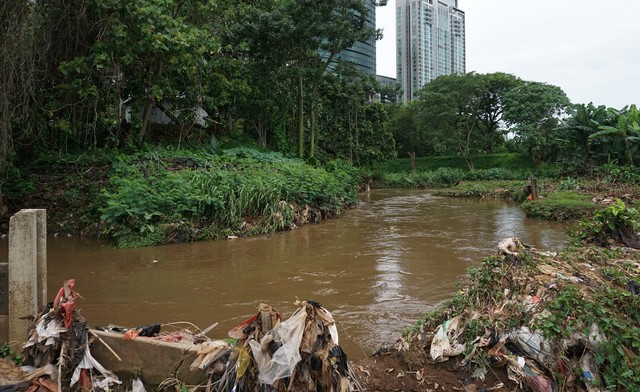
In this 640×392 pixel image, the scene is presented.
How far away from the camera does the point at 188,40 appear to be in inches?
423

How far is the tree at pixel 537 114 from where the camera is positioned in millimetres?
26812

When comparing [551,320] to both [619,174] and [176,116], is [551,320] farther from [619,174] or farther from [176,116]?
[619,174]

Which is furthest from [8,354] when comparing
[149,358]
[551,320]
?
[551,320]

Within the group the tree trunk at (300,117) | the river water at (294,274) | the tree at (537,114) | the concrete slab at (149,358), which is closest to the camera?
the concrete slab at (149,358)

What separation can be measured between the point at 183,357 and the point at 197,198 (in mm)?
6884

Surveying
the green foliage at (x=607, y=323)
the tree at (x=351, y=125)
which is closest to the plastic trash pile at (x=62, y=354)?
the green foliage at (x=607, y=323)

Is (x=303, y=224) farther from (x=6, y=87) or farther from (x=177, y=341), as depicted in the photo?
(x=177, y=341)

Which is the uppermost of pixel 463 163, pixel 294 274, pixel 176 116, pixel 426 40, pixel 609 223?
pixel 426 40

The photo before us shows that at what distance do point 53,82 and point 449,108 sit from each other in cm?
2678

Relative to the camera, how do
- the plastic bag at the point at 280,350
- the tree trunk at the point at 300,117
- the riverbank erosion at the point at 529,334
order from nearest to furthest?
the plastic bag at the point at 280,350
the riverbank erosion at the point at 529,334
the tree trunk at the point at 300,117

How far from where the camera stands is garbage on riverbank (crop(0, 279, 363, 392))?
102 inches

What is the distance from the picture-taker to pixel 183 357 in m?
2.96

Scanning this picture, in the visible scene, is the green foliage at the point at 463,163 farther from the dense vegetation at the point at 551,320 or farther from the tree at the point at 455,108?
the dense vegetation at the point at 551,320

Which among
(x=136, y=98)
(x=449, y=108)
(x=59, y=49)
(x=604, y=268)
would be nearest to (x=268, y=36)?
(x=136, y=98)
